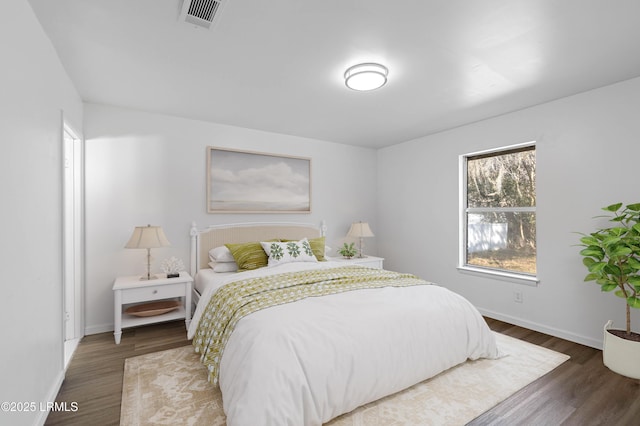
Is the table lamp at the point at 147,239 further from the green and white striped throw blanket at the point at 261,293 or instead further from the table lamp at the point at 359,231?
the table lamp at the point at 359,231

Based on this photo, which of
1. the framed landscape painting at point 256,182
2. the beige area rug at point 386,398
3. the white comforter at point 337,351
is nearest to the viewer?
the white comforter at point 337,351

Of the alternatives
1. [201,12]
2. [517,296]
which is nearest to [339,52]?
[201,12]

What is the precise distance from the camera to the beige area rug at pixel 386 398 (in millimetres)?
1838

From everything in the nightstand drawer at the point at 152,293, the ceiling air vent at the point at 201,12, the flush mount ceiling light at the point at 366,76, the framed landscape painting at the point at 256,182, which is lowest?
the nightstand drawer at the point at 152,293

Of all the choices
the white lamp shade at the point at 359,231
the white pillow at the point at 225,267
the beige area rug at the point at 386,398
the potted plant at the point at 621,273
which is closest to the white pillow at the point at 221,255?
the white pillow at the point at 225,267

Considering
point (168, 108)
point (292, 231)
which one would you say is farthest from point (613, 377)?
point (168, 108)

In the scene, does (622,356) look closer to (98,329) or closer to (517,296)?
(517,296)

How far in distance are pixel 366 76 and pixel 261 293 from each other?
6.16 ft

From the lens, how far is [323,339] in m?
1.80

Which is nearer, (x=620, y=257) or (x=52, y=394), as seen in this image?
(x=52, y=394)

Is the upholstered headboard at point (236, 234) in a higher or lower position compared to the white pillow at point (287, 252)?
higher

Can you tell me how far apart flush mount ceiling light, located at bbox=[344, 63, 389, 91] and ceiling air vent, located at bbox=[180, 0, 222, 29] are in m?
1.07

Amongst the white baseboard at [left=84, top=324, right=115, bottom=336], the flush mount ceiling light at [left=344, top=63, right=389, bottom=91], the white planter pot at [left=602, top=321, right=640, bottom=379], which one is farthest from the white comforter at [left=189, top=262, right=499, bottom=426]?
the white baseboard at [left=84, top=324, right=115, bottom=336]

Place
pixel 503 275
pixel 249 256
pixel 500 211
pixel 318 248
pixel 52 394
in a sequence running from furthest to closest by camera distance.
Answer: pixel 318 248, pixel 500 211, pixel 503 275, pixel 249 256, pixel 52 394
